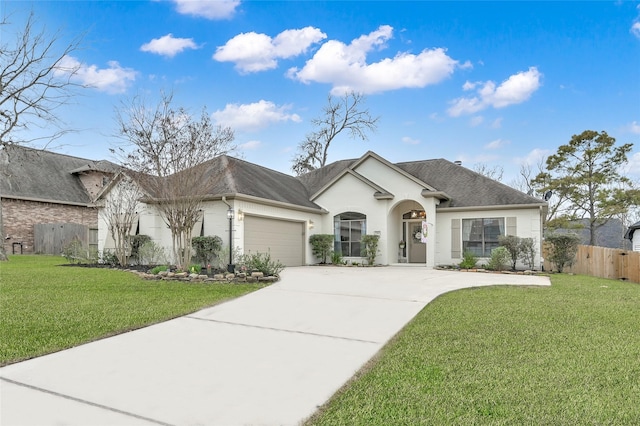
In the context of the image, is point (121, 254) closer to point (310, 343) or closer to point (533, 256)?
point (310, 343)

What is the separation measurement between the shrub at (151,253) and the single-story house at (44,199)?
281 inches

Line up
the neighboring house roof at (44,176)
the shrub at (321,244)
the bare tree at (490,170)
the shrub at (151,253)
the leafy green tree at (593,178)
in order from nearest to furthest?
the shrub at (151,253) < the shrub at (321,244) < the neighboring house roof at (44,176) < the leafy green tree at (593,178) < the bare tree at (490,170)

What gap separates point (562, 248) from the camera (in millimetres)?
15172

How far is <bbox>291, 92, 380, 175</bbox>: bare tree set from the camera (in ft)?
101

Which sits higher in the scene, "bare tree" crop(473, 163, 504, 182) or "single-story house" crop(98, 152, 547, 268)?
"bare tree" crop(473, 163, 504, 182)

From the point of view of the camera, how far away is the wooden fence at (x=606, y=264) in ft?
46.9

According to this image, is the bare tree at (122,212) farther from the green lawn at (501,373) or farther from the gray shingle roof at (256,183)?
the green lawn at (501,373)

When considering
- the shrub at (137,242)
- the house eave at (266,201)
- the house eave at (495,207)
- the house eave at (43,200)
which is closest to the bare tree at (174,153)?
the house eave at (266,201)

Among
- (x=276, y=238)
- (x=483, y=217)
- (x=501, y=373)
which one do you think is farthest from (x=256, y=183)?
(x=501, y=373)

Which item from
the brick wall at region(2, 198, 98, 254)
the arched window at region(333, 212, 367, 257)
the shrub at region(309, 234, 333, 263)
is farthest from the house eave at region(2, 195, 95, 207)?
the arched window at region(333, 212, 367, 257)

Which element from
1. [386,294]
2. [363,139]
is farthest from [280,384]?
[363,139]

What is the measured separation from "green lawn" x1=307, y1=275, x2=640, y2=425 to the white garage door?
896cm

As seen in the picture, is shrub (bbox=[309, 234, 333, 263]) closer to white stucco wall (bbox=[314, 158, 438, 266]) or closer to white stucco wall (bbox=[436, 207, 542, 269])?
white stucco wall (bbox=[314, 158, 438, 266])

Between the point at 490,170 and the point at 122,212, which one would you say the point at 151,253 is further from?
the point at 490,170
